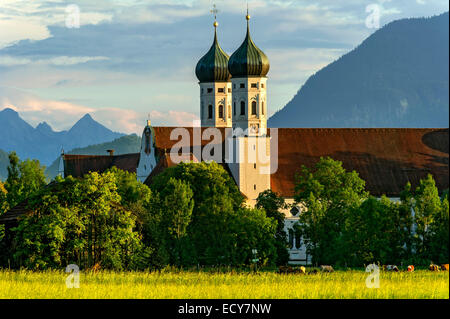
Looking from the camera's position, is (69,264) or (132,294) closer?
(132,294)

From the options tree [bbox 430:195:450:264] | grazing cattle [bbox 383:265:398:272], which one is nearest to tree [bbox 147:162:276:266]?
grazing cattle [bbox 383:265:398:272]

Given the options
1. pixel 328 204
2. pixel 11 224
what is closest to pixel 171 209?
pixel 328 204

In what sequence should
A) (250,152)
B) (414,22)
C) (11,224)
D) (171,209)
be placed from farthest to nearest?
1. (414,22)
2. (250,152)
3. (171,209)
4. (11,224)

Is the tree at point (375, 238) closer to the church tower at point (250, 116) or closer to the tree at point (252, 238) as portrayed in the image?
the tree at point (252, 238)

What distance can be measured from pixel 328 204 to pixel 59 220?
40584 millimetres

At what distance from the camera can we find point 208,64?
12294 centimetres

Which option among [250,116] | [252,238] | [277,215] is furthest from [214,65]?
[252,238]

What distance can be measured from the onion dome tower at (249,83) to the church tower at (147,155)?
9.17m

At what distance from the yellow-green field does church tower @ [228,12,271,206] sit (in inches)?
2243

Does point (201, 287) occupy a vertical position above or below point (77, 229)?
below

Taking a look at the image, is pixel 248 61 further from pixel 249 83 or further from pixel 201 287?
pixel 201 287

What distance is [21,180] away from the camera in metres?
104

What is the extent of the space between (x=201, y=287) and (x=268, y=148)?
67157 millimetres

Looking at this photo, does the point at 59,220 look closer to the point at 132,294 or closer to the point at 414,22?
the point at 132,294
